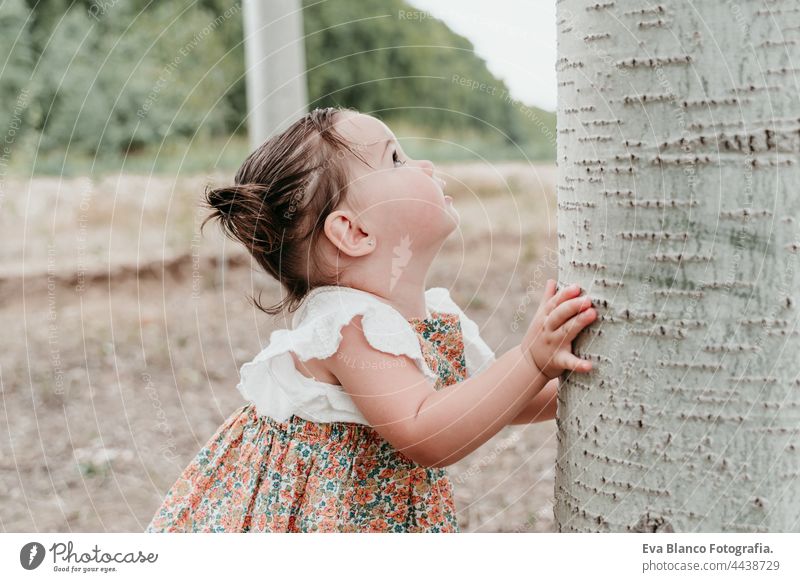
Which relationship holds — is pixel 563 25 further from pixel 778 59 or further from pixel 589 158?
pixel 778 59

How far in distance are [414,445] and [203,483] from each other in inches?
23.9

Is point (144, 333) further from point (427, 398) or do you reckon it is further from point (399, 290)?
point (427, 398)

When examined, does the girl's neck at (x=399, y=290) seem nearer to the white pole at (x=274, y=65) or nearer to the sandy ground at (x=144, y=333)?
the sandy ground at (x=144, y=333)

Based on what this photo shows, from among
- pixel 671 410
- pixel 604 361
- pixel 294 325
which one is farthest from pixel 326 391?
pixel 671 410

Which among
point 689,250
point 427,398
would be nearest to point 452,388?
point 427,398

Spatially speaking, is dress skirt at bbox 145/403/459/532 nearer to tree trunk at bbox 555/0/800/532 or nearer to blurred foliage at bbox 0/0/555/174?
tree trunk at bbox 555/0/800/532

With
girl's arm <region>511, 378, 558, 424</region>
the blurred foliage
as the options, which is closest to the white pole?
girl's arm <region>511, 378, 558, 424</region>

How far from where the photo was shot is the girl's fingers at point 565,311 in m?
1.48

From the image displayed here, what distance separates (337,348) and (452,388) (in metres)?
0.26

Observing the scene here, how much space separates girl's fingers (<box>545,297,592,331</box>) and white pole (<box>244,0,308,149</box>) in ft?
11.5

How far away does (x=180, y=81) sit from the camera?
9641 mm

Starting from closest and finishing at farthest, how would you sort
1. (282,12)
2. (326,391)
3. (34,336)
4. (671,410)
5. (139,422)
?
(671,410), (326,391), (139,422), (282,12), (34,336)

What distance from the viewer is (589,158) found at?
1.46m
